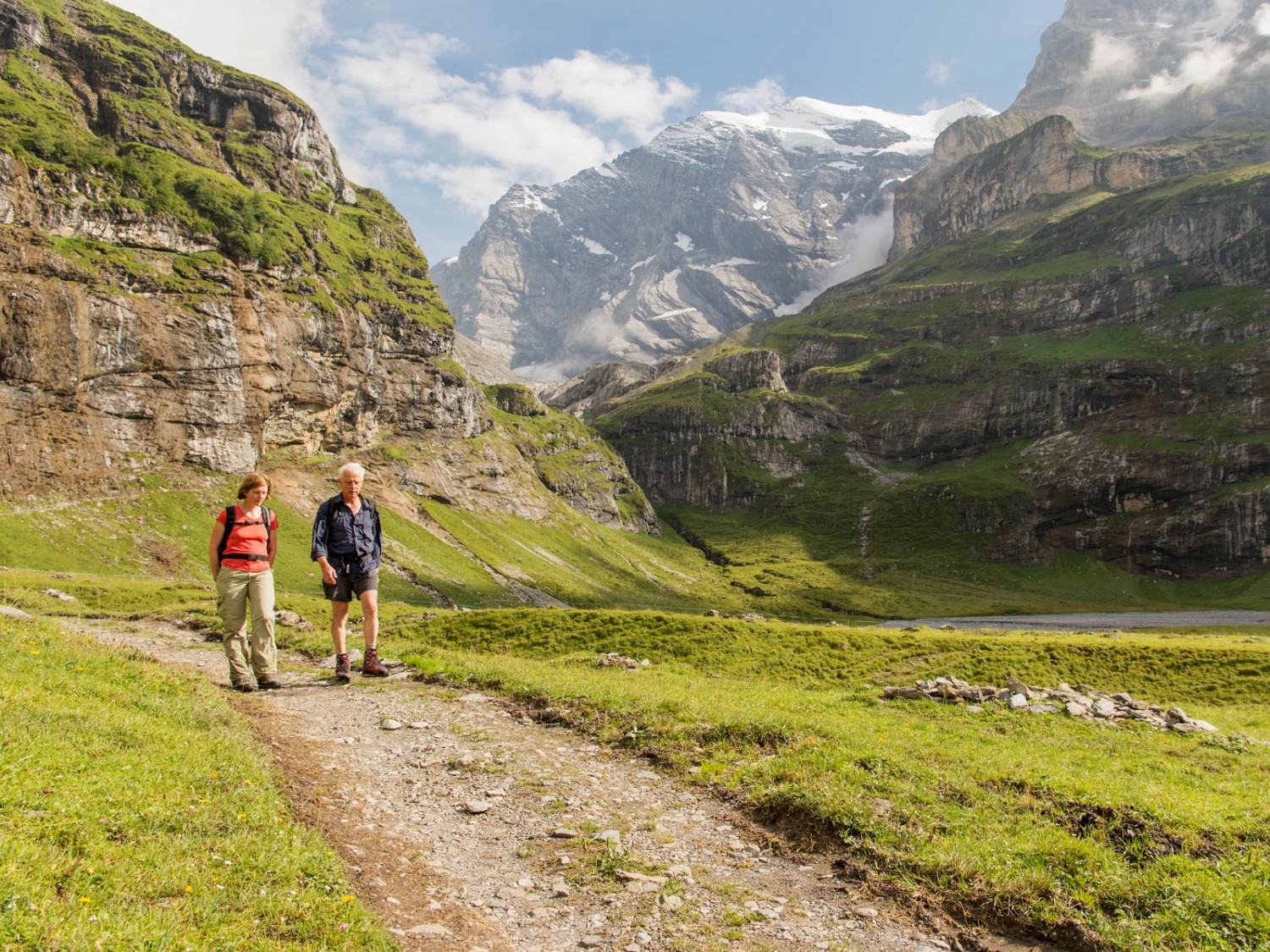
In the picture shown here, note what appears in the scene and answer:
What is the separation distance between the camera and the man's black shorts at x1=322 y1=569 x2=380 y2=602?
17.8 metres

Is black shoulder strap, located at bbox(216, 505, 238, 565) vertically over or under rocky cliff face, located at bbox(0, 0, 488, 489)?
under

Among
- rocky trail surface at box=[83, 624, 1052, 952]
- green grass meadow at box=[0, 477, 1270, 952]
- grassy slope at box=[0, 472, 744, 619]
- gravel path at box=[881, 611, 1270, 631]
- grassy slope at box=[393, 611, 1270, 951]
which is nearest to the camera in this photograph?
green grass meadow at box=[0, 477, 1270, 952]

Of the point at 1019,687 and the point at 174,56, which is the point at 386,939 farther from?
the point at 174,56

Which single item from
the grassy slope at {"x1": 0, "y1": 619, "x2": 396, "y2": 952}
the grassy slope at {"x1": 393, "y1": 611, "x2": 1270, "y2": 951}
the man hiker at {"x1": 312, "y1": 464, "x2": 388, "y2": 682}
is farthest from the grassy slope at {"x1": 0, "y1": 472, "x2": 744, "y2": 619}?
the grassy slope at {"x1": 0, "y1": 619, "x2": 396, "y2": 952}

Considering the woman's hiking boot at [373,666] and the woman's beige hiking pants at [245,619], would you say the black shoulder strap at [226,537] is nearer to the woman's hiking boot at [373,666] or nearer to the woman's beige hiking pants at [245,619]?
the woman's beige hiking pants at [245,619]

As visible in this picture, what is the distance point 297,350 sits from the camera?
5842 inches

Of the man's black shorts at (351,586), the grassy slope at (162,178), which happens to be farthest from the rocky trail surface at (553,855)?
the grassy slope at (162,178)

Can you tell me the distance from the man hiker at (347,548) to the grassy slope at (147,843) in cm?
656

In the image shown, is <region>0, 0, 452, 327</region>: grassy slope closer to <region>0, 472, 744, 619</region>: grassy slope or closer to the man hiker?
<region>0, 472, 744, 619</region>: grassy slope

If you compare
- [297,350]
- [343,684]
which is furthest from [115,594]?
[297,350]

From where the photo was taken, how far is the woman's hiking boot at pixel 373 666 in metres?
19.9

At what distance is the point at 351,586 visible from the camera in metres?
18.2

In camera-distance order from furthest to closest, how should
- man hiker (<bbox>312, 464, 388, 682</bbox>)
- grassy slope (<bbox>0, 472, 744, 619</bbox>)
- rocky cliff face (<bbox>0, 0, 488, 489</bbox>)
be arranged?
rocky cliff face (<bbox>0, 0, 488, 489</bbox>) → grassy slope (<bbox>0, 472, 744, 619</bbox>) → man hiker (<bbox>312, 464, 388, 682</bbox>)

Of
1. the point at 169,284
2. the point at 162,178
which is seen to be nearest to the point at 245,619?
the point at 169,284
